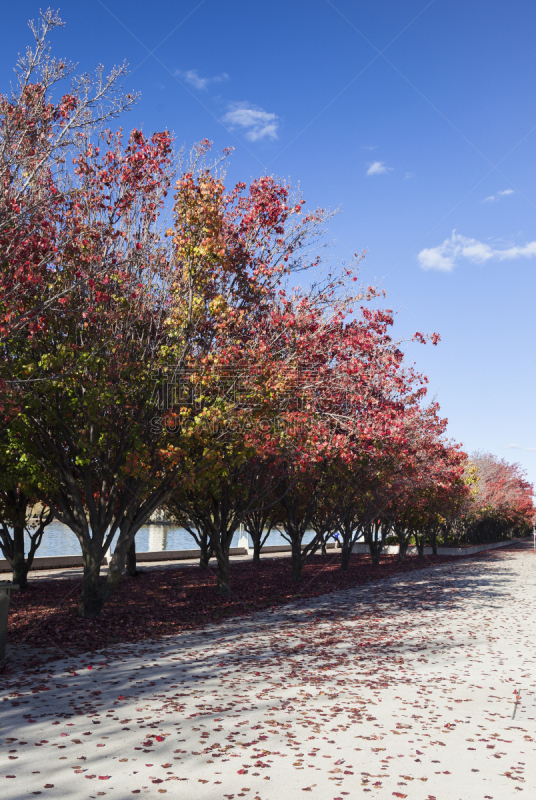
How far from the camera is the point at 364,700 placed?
7.87m

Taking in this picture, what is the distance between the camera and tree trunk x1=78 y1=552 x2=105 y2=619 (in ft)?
44.0

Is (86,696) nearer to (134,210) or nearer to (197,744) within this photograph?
(197,744)

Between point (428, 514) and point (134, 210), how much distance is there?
27.6 m

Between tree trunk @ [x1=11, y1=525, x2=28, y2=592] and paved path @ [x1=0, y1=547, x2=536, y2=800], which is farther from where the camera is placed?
tree trunk @ [x1=11, y1=525, x2=28, y2=592]

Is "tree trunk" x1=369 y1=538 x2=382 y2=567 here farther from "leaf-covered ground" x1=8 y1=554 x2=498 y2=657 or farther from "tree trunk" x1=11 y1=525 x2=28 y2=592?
"tree trunk" x1=11 y1=525 x2=28 y2=592

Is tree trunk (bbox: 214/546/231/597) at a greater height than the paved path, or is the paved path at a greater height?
tree trunk (bbox: 214/546/231/597)

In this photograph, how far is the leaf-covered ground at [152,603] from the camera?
12.0 meters

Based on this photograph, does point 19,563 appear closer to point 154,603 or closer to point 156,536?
point 154,603

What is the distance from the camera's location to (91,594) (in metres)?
13.5

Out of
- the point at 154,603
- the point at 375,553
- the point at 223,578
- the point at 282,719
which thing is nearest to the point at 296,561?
the point at 223,578

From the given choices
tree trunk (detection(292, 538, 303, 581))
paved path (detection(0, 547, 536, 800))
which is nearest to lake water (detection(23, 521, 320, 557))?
tree trunk (detection(292, 538, 303, 581))

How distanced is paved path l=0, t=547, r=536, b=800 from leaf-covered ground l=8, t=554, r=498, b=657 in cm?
140

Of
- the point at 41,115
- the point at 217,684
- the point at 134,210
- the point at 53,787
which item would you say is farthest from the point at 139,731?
the point at 134,210

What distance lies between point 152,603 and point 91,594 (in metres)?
3.47
